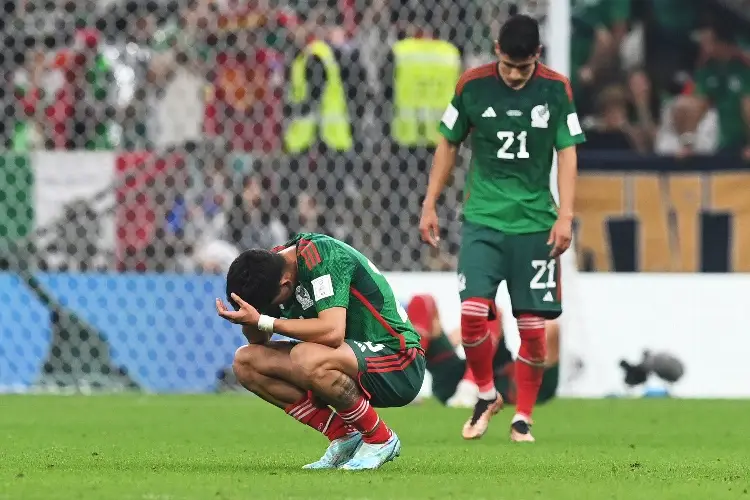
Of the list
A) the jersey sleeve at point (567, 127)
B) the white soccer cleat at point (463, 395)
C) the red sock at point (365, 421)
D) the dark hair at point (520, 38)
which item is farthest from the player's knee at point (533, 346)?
the white soccer cleat at point (463, 395)

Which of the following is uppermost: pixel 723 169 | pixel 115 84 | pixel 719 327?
pixel 115 84

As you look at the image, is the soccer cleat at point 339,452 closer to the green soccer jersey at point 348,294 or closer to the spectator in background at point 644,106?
the green soccer jersey at point 348,294

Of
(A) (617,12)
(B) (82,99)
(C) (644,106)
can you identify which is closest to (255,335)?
(B) (82,99)

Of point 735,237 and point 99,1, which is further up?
point 99,1

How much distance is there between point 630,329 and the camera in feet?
36.4

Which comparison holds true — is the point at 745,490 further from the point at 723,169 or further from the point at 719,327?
the point at 723,169

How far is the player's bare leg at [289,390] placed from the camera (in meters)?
5.70

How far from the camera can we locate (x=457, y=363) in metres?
10.3

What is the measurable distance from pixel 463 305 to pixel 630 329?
149 inches

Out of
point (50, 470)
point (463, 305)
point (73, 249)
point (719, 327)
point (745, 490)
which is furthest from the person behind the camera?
point (73, 249)

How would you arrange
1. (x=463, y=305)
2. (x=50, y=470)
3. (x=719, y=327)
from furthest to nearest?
(x=719, y=327) → (x=463, y=305) → (x=50, y=470)

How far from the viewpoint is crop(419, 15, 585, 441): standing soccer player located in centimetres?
759

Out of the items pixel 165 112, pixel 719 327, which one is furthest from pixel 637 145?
pixel 165 112

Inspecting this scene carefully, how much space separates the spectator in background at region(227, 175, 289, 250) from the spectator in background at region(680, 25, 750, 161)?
11.6 feet
